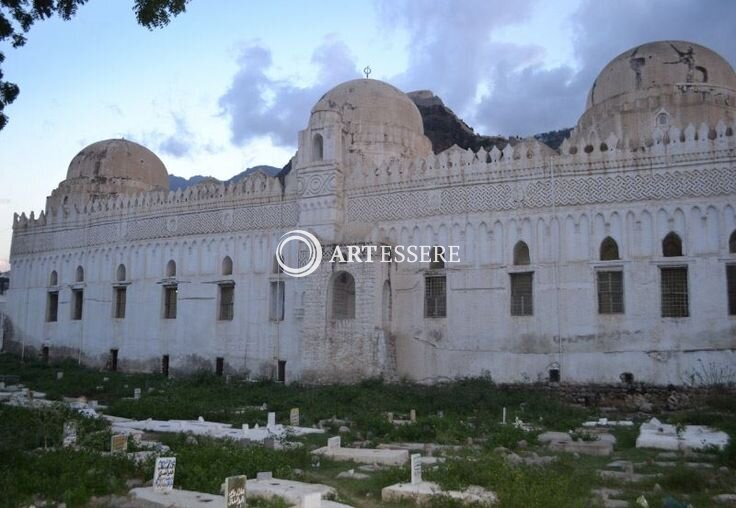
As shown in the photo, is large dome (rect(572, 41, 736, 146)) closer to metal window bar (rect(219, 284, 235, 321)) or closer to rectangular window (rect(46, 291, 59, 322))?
metal window bar (rect(219, 284, 235, 321))

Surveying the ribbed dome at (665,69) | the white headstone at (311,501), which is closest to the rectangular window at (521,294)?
the ribbed dome at (665,69)

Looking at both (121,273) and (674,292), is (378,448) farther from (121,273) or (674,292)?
(121,273)

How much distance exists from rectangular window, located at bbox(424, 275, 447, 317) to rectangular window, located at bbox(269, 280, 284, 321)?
520 cm

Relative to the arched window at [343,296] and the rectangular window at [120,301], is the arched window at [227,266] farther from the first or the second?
the rectangular window at [120,301]

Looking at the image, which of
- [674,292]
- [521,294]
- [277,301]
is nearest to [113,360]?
[277,301]

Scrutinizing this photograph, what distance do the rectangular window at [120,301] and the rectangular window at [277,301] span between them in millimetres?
7873

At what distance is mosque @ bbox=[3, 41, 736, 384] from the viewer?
1711 centimetres

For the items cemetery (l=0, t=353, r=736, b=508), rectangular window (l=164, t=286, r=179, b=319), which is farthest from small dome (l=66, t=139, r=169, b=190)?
cemetery (l=0, t=353, r=736, b=508)

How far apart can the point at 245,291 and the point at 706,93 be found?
51.2 ft

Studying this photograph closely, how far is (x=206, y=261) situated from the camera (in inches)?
965

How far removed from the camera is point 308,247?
21.3 metres

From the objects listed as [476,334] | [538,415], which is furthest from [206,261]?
[538,415]

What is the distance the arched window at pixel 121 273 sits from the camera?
2708cm

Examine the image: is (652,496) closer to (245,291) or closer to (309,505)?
(309,505)
